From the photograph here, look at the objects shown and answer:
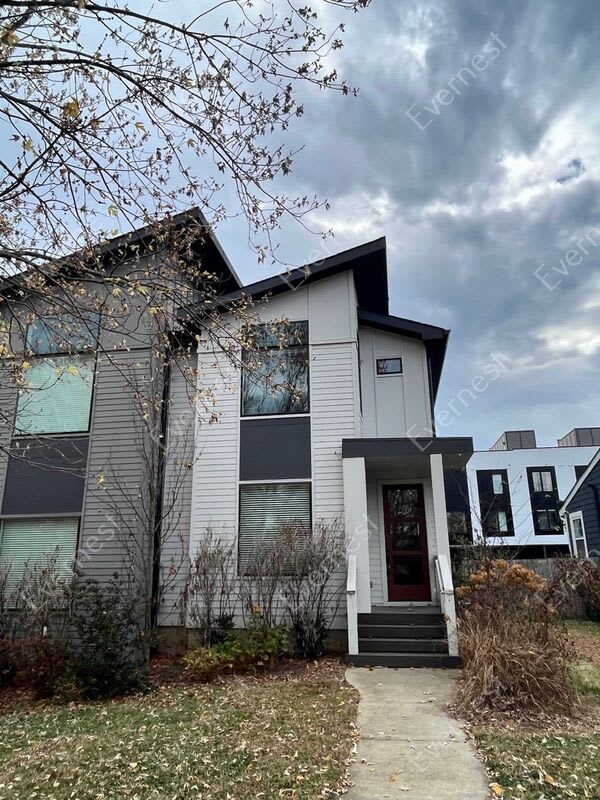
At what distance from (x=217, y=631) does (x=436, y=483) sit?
4.40 meters

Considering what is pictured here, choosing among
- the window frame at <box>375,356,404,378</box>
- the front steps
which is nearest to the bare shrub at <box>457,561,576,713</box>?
the front steps

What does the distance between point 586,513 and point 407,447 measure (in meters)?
10.6

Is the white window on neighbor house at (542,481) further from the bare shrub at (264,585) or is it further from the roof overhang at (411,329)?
the bare shrub at (264,585)

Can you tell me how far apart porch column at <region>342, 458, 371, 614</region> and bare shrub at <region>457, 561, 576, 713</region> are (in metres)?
1.87

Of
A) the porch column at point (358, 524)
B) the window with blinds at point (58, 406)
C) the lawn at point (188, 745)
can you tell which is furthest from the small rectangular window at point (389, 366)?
the lawn at point (188, 745)

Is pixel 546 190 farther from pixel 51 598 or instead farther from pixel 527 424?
pixel 527 424

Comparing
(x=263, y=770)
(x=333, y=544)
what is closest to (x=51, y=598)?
(x=333, y=544)

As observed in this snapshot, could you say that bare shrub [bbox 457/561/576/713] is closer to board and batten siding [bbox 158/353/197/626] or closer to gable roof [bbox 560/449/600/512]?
board and batten siding [bbox 158/353/197/626]

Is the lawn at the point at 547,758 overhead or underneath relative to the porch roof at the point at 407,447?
underneath

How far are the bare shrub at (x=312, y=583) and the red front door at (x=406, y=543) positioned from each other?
69.4 inches

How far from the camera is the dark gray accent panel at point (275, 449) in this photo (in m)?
10.1

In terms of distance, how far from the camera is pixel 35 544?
10.0m

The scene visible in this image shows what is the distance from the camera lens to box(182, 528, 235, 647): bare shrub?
9023mm

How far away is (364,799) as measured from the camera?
4.07 meters
